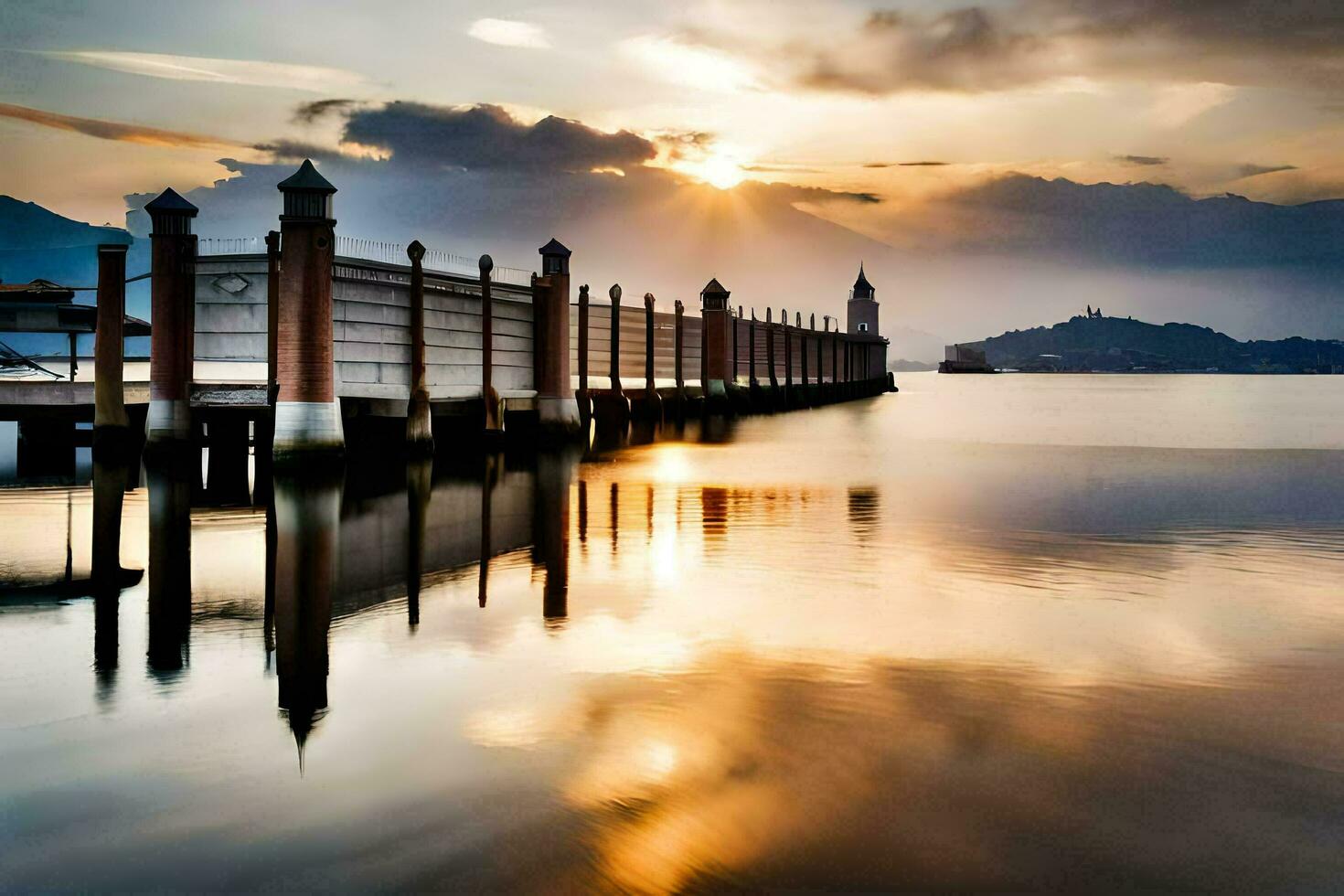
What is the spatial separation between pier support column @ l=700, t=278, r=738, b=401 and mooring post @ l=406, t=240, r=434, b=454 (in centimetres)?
4705

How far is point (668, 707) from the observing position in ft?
37.6

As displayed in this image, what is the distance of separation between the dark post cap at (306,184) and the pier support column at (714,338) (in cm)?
5257

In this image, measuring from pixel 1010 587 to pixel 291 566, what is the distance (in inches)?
461

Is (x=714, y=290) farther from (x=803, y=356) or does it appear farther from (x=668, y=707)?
(x=668, y=707)

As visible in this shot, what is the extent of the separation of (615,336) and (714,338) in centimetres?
2154

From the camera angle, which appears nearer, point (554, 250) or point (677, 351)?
point (554, 250)

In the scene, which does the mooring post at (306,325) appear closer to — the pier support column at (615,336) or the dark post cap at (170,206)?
the dark post cap at (170,206)

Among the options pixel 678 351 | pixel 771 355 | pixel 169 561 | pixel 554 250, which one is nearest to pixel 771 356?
pixel 771 355

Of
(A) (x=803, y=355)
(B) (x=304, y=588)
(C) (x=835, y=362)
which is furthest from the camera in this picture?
(C) (x=835, y=362)

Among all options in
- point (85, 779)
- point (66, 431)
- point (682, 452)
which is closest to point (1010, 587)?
point (85, 779)

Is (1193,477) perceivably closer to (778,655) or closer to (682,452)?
(682,452)

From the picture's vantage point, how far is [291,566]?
19.7m

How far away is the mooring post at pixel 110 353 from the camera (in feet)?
119

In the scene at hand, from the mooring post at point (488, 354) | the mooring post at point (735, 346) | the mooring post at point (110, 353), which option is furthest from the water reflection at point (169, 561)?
the mooring post at point (735, 346)
